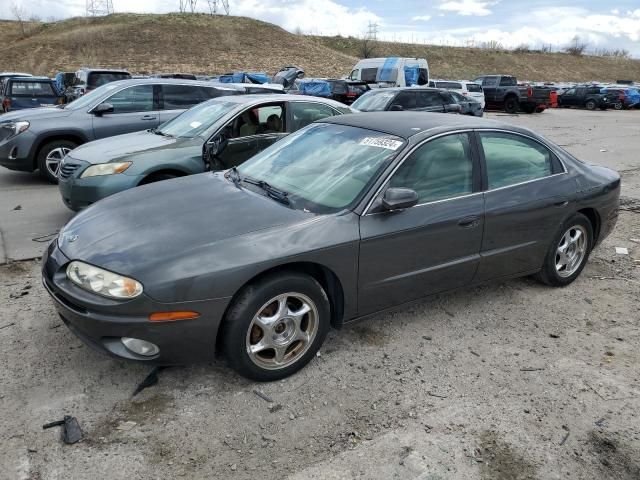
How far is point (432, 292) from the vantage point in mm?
3730

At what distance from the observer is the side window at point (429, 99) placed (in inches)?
559

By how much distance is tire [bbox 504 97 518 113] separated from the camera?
1083 inches

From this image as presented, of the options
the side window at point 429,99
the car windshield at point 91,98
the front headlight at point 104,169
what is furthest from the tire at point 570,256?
the side window at point 429,99

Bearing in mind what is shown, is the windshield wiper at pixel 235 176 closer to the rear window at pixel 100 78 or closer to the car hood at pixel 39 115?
the car hood at pixel 39 115

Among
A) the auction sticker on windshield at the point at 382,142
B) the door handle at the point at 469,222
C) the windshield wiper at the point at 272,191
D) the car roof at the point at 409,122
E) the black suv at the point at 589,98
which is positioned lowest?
the black suv at the point at 589,98

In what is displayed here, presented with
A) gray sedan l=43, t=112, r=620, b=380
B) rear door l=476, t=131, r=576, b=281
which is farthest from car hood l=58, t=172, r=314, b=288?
rear door l=476, t=131, r=576, b=281

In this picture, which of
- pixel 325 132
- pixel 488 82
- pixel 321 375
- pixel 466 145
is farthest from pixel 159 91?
pixel 488 82

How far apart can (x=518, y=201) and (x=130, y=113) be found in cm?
645

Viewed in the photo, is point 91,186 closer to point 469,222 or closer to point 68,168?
point 68,168

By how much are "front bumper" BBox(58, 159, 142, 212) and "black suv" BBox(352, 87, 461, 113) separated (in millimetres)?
8406

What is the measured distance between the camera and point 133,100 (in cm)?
835

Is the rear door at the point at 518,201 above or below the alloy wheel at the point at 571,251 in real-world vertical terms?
above

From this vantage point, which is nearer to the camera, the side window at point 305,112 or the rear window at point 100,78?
the side window at point 305,112

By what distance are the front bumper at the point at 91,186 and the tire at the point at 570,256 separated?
4.10m
